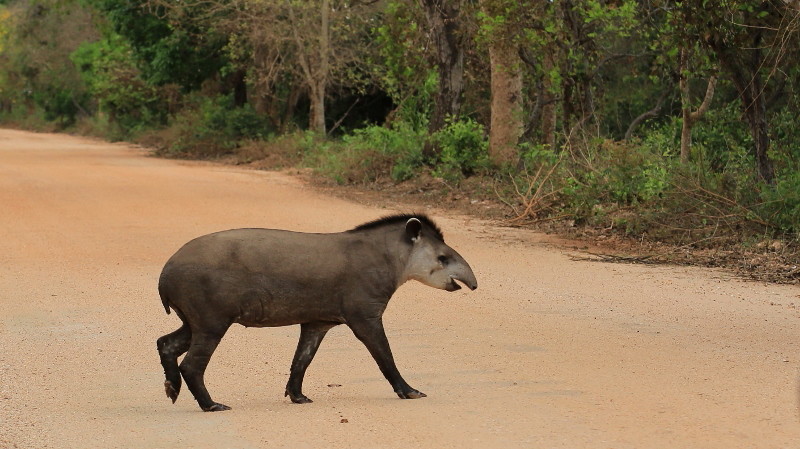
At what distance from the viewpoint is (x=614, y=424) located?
6.15 m

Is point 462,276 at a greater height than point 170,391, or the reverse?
point 462,276

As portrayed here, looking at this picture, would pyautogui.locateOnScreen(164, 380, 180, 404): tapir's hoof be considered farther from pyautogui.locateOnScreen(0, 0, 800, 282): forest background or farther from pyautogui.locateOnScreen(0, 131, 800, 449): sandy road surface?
pyautogui.locateOnScreen(0, 0, 800, 282): forest background

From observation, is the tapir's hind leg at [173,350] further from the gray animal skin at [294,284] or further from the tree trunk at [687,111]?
the tree trunk at [687,111]

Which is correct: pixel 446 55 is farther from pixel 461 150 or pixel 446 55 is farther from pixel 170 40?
pixel 170 40

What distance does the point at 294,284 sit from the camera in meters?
6.67

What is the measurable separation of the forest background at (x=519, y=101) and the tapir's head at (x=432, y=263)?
5.74 meters

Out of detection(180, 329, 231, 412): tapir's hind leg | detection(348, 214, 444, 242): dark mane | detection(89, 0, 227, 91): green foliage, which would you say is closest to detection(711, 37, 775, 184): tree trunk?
detection(348, 214, 444, 242): dark mane

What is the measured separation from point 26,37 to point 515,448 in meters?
64.3

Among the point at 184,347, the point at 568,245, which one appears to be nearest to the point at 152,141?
the point at 568,245

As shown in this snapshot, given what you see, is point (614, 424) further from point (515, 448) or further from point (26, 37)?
point (26, 37)

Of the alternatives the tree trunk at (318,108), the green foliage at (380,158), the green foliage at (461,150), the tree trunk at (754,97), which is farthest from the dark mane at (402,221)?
Answer: the tree trunk at (318,108)

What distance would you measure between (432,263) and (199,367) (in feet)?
4.75

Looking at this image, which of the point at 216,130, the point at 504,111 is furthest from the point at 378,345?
the point at 216,130

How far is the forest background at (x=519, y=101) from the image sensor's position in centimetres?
1409
